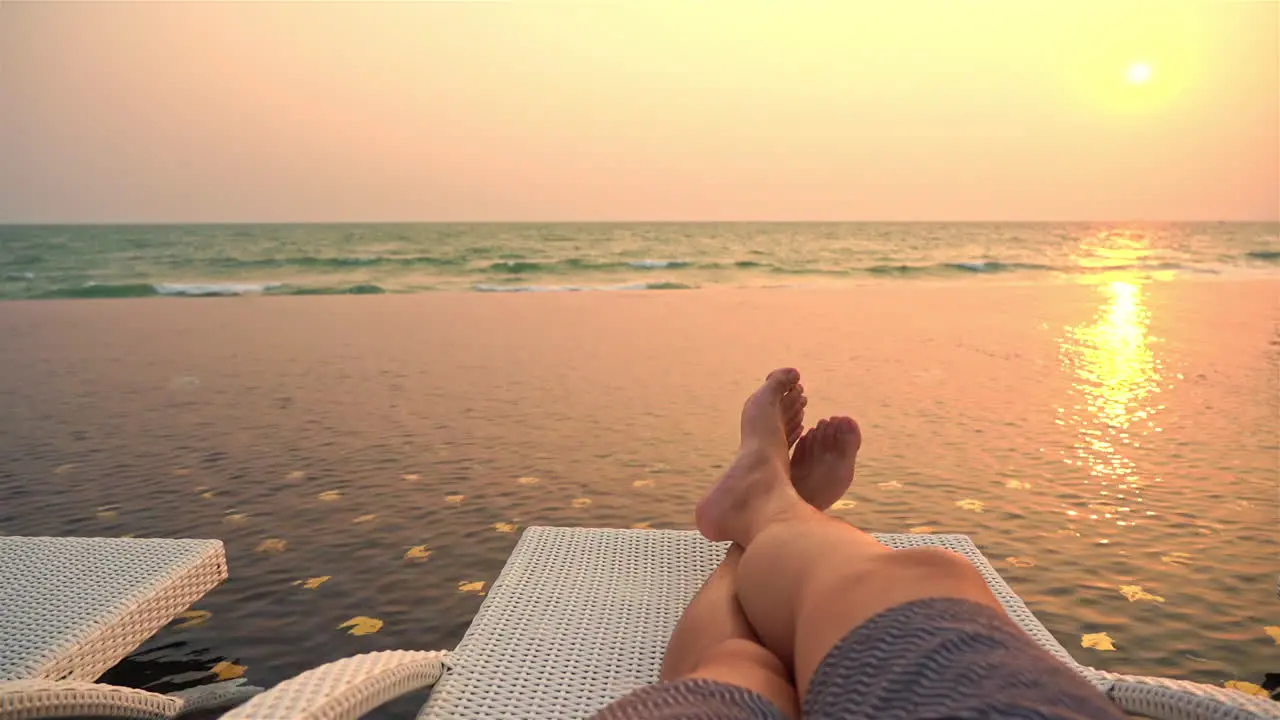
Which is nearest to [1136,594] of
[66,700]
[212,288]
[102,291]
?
[66,700]

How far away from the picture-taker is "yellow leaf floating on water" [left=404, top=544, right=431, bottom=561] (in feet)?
8.09

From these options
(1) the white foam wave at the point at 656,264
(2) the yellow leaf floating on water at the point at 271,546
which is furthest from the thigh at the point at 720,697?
(1) the white foam wave at the point at 656,264

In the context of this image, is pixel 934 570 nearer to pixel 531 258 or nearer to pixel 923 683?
pixel 923 683

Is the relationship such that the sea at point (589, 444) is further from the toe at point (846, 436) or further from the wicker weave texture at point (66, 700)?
the toe at point (846, 436)

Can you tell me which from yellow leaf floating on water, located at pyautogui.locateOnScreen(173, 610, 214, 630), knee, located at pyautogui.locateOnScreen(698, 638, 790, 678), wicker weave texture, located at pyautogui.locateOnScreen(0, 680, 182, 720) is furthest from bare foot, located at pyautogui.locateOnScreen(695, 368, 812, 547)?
yellow leaf floating on water, located at pyautogui.locateOnScreen(173, 610, 214, 630)

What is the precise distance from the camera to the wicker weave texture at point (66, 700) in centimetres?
115

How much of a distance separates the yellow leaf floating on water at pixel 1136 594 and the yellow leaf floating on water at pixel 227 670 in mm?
2181

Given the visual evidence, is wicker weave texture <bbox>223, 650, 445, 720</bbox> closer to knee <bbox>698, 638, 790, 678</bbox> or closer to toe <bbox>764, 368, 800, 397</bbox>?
knee <bbox>698, 638, 790, 678</bbox>

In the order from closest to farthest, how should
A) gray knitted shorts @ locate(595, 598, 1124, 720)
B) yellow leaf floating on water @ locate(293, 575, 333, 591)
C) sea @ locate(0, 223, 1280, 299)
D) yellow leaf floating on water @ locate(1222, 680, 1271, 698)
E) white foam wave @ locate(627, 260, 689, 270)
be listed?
gray knitted shorts @ locate(595, 598, 1124, 720) → yellow leaf floating on water @ locate(1222, 680, 1271, 698) → yellow leaf floating on water @ locate(293, 575, 333, 591) → sea @ locate(0, 223, 1280, 299) → white foam wave @ locate(627, 260, 689, 270)

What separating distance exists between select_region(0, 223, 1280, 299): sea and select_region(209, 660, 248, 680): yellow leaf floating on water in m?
9.84

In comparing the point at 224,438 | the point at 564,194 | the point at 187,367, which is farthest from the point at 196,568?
the point at 564,194

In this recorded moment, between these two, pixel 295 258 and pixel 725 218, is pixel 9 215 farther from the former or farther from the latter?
pixel 725 218

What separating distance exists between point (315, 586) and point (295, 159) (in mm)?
18060

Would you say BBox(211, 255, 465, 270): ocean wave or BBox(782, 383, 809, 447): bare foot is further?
BBox(211, 255, 465, 270): ocean wave
